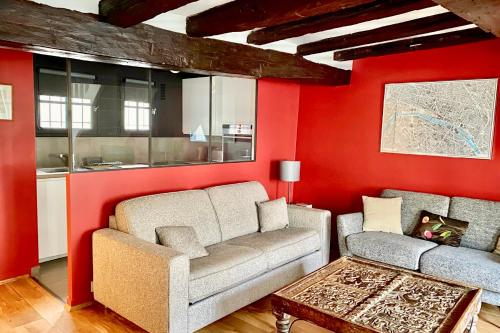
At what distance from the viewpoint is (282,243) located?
347cm

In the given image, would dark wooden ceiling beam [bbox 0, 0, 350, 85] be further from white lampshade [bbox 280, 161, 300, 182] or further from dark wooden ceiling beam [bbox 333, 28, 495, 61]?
white lampshade [bbox 280, 161, 300, 182]

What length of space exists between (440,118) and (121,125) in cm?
411

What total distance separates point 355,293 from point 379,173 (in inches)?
90.8

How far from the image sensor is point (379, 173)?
4527 millimetres

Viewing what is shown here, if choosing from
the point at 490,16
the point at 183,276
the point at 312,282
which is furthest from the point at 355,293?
the point at 490,16

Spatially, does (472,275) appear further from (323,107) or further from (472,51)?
(323,107)

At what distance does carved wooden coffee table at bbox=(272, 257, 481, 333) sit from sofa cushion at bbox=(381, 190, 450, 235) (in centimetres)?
123

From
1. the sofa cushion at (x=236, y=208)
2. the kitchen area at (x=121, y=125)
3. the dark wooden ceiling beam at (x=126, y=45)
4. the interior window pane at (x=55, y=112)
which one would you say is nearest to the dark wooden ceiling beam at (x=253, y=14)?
the dark wooden ceiling beam at (x=126, y=45)

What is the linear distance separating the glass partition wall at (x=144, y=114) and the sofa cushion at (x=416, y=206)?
5.88 feet

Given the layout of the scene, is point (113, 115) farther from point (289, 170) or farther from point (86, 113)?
point (289, 170)

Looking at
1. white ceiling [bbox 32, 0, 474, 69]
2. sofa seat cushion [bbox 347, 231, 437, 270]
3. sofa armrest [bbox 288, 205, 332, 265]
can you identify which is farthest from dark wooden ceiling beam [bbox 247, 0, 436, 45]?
sofa seat cushion [bbox 347, 231, 437, 270]

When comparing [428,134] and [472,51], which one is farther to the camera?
[428,134]

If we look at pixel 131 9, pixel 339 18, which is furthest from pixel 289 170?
pixel 131 9

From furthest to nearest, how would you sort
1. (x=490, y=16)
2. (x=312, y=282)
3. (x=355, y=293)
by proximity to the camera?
(x=312, y=282) → (x=355, y=293) → (x=490, y=16)
